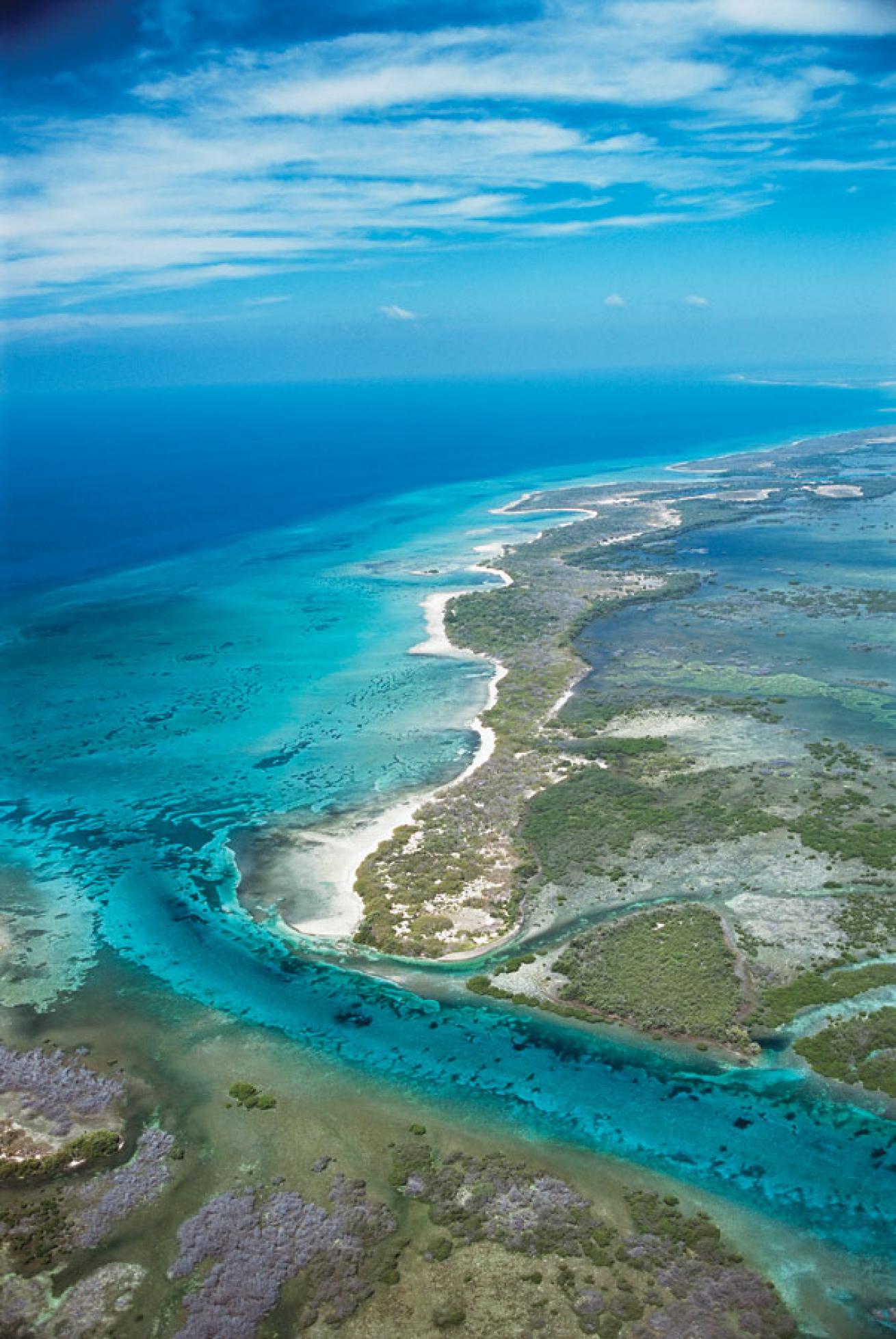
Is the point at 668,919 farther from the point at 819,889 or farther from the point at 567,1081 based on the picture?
the point at 567,1081

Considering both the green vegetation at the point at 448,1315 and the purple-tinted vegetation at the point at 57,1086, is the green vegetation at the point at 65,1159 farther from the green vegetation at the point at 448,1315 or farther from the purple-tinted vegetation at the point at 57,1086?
the green vegetation at the point at 448,1315

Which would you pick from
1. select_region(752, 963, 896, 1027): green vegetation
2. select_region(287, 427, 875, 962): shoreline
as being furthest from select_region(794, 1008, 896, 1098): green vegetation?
select_region(287, 427, 875, 962): shoreline

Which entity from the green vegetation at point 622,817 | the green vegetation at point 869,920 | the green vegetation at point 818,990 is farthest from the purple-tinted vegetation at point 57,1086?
the green vegetation at point 869,920

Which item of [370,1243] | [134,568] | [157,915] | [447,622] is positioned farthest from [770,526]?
[370,1243]

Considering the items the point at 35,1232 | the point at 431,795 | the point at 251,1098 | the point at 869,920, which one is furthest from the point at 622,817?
the point at 35,1232

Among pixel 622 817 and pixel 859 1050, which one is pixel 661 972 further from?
pixel 622 817

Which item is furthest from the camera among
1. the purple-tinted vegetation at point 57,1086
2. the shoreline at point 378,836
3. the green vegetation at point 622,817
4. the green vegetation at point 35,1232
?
the green vegetation at point 622,817
